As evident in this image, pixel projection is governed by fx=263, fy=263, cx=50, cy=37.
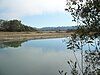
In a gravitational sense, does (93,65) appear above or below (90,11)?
below

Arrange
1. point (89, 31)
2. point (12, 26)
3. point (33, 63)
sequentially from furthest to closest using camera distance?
point (12, 26), point (33, 63), point (89, 31)

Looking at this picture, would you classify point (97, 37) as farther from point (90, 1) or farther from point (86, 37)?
point (90, 1)

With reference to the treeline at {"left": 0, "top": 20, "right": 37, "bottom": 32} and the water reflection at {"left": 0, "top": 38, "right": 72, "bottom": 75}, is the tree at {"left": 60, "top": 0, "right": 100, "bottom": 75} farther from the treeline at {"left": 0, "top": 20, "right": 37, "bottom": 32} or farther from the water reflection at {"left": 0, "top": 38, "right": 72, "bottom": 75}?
the treeline at {"left": 0, "top": 20, "right": 37, "bottom": 32}

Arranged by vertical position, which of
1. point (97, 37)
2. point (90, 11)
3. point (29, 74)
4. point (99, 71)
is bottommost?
point (29, 74)

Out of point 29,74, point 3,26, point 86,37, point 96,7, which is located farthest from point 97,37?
point 3,26

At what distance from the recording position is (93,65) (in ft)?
16.6

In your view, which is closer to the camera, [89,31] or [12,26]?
[89,31]

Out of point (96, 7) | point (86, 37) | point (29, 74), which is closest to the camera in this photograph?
point (96, 7)

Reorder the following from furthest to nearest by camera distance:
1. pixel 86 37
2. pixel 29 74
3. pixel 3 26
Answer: pixel 3 26, pixel 29 74, pixel 86 37

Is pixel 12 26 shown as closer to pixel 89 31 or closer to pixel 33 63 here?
pixel 33 63

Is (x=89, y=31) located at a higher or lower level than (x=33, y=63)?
higher

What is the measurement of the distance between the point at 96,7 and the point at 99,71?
47.5 inches

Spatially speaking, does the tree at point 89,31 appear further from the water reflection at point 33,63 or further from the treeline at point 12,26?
the treeline at point 12,26

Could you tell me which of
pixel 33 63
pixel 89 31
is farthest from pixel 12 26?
pixel 89 31
